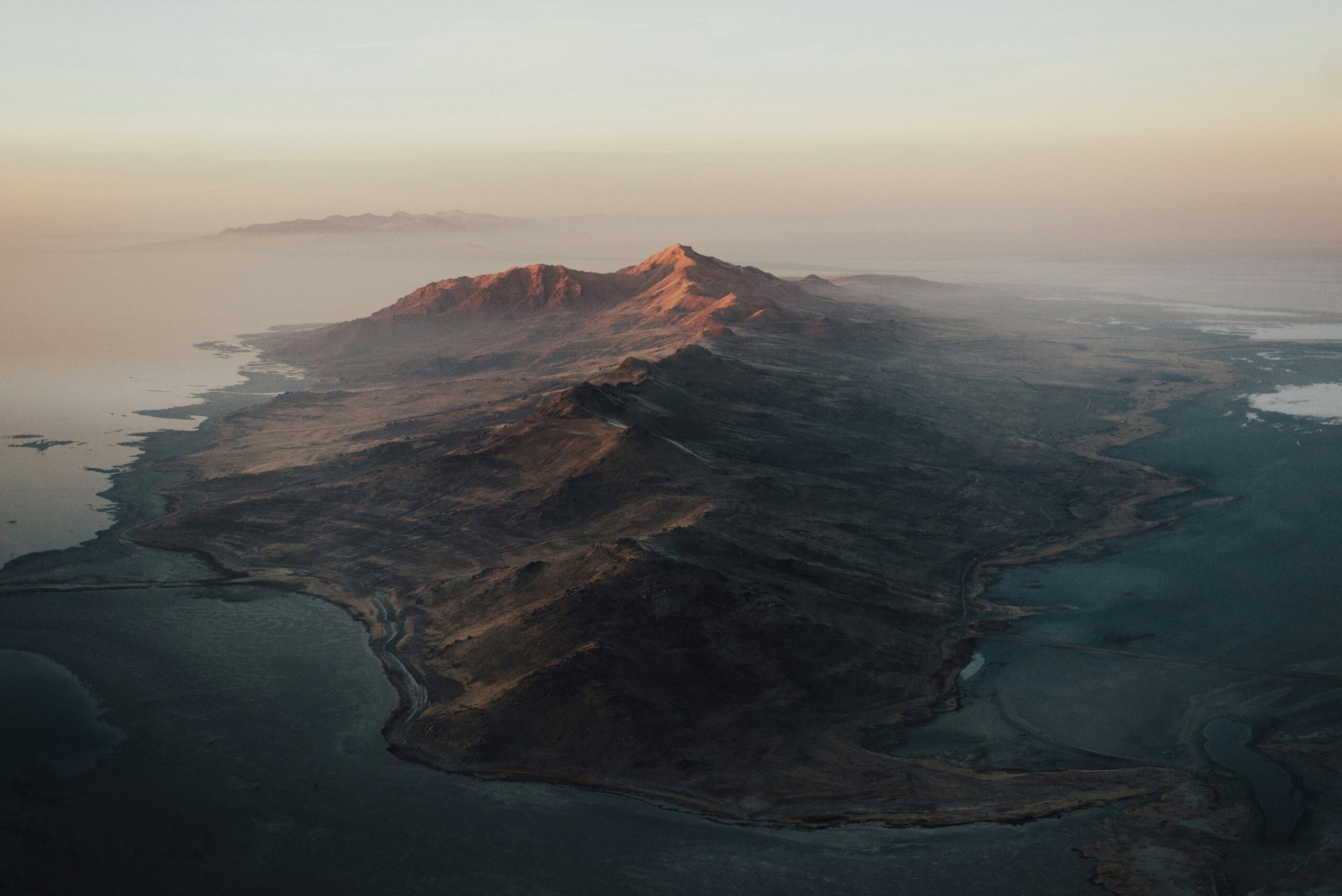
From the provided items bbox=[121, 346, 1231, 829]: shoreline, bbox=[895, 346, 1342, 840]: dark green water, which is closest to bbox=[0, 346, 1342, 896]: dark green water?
bbox=[895, 346, 1342, 840]: dark green water

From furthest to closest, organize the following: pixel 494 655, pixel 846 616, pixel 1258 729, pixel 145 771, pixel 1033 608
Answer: pixel 1033 608
pixel 846 616
pixel 494 655
pixel 1258 729
pixel 145 771

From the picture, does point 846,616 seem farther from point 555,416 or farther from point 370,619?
point 555,416

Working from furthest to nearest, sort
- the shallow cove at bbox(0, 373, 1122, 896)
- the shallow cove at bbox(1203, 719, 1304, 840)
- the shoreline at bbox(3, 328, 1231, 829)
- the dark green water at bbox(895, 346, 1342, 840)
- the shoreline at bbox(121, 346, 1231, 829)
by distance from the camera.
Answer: the dark green water at bbox(895, 346, 1342, 840)
the shoreline at bbox(3, 328, 1231, 829)
the shoreline at bbox(121, 346, 1231, 829)
the shallow cove at bbox(1203, 719, 1304, 840)
the shallow cove at bbox(0, 373, 1122, 896)

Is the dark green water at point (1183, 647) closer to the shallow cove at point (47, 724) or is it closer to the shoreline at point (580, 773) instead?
the shoreline at point (580, 773)

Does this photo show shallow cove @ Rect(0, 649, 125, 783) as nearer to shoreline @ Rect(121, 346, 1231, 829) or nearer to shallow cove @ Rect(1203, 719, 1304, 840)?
shoreline @ Rect(121, 346, 1231, 829)

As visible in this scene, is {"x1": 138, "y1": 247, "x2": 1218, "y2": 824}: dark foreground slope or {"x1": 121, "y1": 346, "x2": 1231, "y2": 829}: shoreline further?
{"x1": 138, "y1": 247, "x2": 1218, "y2": 824}: dark foreground slope

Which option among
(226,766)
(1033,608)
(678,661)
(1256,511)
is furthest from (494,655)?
(1256,511)

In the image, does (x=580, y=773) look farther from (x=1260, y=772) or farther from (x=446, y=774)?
(x=1260, y=772)

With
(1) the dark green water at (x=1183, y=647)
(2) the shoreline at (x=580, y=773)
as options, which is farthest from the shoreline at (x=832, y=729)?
(1) the dark green water at (x=1183, y=647)
